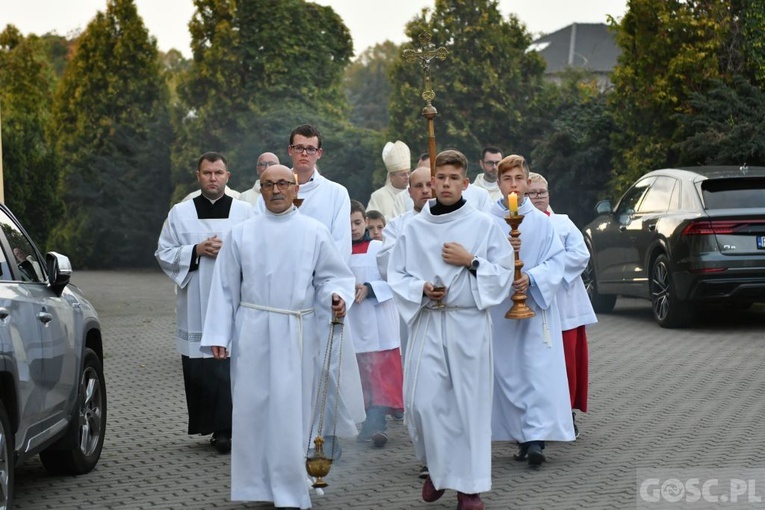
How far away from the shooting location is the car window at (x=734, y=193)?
49.5 feet

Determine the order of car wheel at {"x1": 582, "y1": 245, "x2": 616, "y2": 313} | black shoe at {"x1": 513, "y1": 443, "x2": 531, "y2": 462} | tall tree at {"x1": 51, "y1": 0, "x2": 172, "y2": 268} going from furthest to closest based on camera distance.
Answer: tall tree at {"x1": 51, "y1": 0, "x2": 172, "y2": 268}, car wheel at {"x1": 582, "y1": 245, "x2": 616, "y2": 313}, black shoe at {"x1": 513, "y1": 443, "x2": 531, "y2": 462}

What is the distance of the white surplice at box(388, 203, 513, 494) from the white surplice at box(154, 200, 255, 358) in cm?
214

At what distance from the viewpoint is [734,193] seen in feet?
50.0

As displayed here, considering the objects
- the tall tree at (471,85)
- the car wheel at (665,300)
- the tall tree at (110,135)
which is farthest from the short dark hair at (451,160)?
the tall tree at (110,135)

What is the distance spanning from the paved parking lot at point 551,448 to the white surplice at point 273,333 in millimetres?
343

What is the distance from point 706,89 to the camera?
20344 millimetres

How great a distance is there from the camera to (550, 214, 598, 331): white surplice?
29.6 feet

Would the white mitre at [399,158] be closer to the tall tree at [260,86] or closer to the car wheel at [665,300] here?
the car wheel at [665,300]

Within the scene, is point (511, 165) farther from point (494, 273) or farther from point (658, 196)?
point (658, 196)

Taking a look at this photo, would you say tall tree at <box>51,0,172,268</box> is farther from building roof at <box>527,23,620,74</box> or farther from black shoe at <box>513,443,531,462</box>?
building roof at <box>527,23,620,74</box>

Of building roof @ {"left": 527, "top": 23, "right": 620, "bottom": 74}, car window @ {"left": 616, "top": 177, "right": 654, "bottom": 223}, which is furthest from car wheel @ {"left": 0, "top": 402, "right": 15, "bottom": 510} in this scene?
building roof @ {"left": 527, "top": 23, "right": 620, "bottom": 74}

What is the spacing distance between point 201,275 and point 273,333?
217 centimetres

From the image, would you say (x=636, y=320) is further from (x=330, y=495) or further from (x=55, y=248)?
(x=55, y=248)

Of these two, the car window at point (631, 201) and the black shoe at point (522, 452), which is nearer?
the black shoe at point (522, 452)
